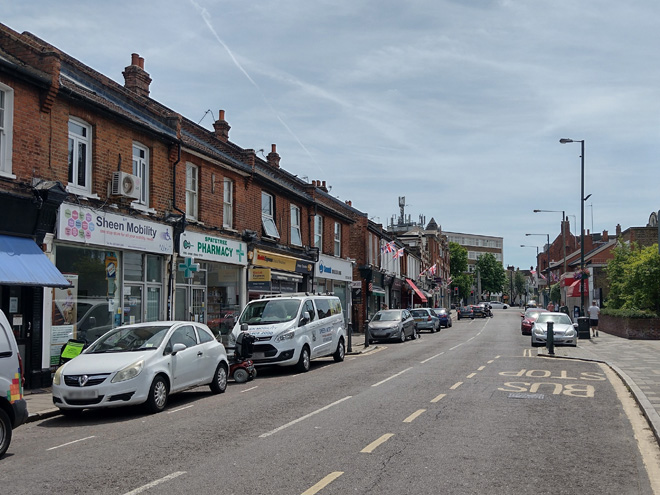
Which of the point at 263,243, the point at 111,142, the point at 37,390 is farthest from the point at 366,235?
the point at 37,390

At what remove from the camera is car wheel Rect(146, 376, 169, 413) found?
11.0 metres

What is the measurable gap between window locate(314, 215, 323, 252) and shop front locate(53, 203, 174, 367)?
13867mm

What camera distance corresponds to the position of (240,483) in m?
6.42

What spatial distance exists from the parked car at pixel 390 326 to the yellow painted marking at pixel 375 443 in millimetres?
21223

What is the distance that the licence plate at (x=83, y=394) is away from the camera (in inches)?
412

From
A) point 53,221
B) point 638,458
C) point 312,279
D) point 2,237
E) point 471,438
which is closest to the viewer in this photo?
point 638,458

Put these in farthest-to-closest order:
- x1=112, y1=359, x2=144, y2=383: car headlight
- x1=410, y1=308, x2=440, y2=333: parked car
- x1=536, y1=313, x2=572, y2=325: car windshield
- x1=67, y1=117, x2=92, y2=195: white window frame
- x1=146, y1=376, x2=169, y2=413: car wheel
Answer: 1. x1=410, y1=308, x2=440, y2=333: parked car
2. x1=536, y1=313, x2=572, y2=325: car windshield
3. x1=67, y1=117, x2=92, y2=195: white window frame
4. x1=146, y1=376, x2=169, y2=413: car wheel
5. x1=112, y1=359, x2=144, y2=383: car headlight

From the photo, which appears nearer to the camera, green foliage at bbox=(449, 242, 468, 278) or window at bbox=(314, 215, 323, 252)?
window at bbox=(314, 215, 323, 252)

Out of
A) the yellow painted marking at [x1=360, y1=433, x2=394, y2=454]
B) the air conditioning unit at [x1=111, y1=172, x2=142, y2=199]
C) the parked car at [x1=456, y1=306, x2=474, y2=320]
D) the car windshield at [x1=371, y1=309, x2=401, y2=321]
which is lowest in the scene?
the parked car at [x1=456, y1=306, x2=474, y2=320]

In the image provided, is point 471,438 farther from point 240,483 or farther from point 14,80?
point 14,80

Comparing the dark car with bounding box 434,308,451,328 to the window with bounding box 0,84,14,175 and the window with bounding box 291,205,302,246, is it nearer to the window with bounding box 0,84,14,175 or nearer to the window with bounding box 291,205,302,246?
the window with bounding box 291,205,302,246

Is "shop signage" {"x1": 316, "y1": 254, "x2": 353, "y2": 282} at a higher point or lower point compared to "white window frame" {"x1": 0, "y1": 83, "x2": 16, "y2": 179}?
lower

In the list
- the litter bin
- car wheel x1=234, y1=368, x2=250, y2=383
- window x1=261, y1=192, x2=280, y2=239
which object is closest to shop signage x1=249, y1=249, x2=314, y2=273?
window x1=261, y1=192, x2=280, y2=239

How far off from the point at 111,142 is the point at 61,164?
6.78 feet
